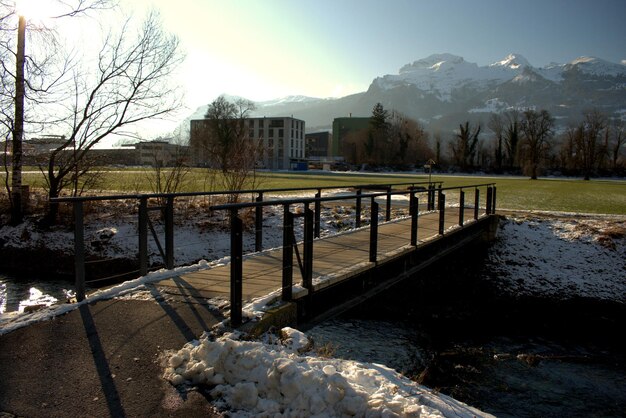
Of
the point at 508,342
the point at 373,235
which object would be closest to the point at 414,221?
the point at 373,235

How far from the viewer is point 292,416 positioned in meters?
3.02

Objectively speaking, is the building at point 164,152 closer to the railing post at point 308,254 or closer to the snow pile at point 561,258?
the snow pile at point 561,258

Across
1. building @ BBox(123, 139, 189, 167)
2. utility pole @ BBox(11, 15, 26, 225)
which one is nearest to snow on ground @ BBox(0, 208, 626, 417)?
utility pole @ BBox(11, 15, 26, 225)

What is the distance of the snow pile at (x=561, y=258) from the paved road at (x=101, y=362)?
11318 millimetres

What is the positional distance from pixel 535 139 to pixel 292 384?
70188 mm

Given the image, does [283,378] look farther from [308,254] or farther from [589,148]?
[589,148]

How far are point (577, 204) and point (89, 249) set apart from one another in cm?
2261

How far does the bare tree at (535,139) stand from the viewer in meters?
63.6

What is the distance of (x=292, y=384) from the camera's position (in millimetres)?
3230

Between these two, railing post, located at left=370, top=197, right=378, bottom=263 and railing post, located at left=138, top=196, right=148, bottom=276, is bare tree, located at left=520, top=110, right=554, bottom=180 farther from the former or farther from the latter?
railing post, located at left=138, top=196, right=148, bottom=276

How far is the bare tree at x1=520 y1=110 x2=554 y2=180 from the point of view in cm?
6359

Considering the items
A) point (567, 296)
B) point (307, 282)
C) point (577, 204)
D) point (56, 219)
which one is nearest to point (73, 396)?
point (307, 282)

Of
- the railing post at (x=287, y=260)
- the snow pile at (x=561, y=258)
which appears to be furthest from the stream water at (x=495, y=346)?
the snow pile at (x=561, y=258)

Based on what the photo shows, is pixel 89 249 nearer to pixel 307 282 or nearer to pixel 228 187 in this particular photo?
pixel 228 187
